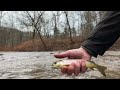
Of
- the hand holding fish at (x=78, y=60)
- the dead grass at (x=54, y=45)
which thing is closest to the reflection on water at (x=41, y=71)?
the hand holding fish at (x=78, y=60)

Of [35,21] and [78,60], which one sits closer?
[78,60]

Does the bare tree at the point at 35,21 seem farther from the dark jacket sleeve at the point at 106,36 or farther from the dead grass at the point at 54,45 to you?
the dark jacket sleeve at the point at 106,36

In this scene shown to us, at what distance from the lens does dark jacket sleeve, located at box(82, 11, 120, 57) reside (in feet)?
3.59

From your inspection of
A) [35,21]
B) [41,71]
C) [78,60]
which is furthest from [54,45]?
[78,60]

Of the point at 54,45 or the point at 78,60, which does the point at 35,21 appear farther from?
the point at 78,60

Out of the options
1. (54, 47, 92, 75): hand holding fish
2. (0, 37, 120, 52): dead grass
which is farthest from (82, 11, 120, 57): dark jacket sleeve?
(0, 37, 120, 52): dead grass

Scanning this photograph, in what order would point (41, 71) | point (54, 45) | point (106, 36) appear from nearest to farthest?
point (106, 36)
point (41, 71)
point (54, 45)

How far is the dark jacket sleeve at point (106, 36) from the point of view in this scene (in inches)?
43.1

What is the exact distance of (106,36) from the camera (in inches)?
43.3

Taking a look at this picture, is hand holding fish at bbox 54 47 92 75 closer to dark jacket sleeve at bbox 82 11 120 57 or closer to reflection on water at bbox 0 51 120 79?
dark jacket sleeve at bbox 82 11 120 57

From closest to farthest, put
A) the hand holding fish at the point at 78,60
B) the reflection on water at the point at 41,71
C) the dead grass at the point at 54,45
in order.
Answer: the hand holding fish at the point at 78,60
the reflection on water at the point at 41,71
the dead grass at the point at 54,45
